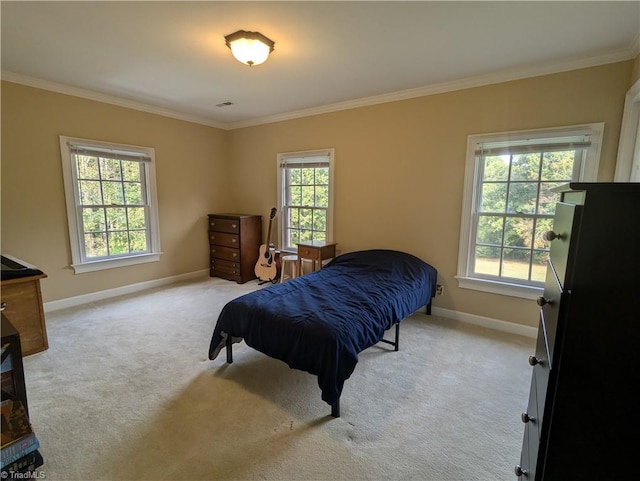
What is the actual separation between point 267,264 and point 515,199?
3.19 m

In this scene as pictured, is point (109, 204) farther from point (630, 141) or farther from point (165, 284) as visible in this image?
point (630, 141)

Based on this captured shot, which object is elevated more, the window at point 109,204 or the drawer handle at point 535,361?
the window at point 109,204

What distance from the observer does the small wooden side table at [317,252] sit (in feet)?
12.4

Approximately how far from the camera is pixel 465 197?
122 inches

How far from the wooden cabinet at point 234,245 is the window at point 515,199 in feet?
9.63

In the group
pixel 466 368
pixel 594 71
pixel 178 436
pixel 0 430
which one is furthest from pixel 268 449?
pixel 594 71

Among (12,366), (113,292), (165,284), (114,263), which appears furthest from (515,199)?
(113,292)

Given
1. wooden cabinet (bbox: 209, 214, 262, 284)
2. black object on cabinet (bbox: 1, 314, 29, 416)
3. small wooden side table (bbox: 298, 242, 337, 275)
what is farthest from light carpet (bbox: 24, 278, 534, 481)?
wooden cabinet (bbox: 209, 214, 262, 284)

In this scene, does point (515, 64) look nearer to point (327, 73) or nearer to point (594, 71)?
point (594, 71)

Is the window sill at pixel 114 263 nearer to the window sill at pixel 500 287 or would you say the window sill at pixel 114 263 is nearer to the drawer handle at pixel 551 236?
the window sill at pixel 500 287

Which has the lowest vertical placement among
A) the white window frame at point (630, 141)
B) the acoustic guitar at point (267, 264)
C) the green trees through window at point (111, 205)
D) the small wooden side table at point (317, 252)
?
the acoustic guitar at point (267, 264)

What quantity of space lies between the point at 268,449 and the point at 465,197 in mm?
2776

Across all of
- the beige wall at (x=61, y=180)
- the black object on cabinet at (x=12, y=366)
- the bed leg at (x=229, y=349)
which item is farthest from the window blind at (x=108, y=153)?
the bed leg at (x=229, y=349)

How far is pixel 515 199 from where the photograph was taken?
2.92 metres
